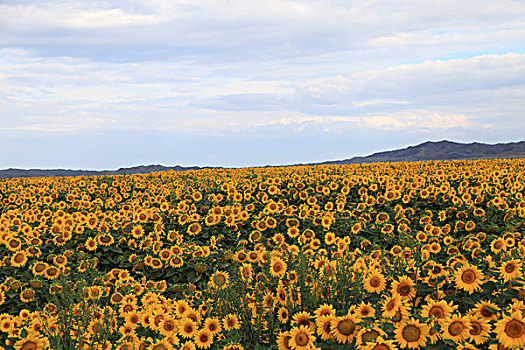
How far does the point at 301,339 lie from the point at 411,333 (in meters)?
0.84

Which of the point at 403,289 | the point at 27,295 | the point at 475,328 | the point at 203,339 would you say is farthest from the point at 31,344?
the point at 475,328

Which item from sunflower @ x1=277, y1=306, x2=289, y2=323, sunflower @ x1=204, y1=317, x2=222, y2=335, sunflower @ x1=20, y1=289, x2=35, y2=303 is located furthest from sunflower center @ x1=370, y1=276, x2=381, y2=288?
sunflower @ x1=20, y1=289, x2=35, y2=303

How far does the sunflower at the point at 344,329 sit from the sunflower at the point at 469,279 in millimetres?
1505

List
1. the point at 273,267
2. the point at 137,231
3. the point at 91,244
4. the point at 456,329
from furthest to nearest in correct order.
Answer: the point at 137,231 < the point at 91,244 < the point at 273,267 < the point at 456,329

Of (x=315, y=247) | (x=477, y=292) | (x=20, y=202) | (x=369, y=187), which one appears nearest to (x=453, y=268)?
(x=477, y=292)

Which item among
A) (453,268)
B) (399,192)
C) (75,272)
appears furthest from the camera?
(399,192)

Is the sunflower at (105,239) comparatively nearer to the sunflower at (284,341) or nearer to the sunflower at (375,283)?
the sunflower at (375,283)

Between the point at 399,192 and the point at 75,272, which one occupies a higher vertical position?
the point at 399,192

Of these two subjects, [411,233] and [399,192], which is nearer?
[411,233]

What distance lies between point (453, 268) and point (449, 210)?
21.3 feet

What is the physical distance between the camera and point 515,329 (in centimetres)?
348

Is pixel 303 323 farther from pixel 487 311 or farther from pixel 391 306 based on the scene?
pixel 487 311

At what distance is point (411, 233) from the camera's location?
1001 cm

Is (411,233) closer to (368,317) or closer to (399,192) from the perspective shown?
(399,192)
